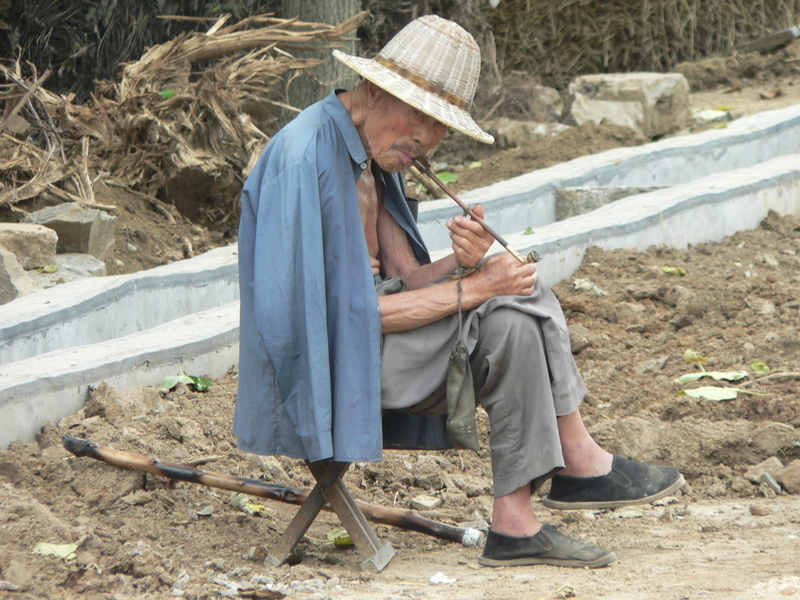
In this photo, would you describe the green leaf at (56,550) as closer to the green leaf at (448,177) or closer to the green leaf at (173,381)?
the green leaf at (173,381)

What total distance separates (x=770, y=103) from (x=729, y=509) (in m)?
8.77

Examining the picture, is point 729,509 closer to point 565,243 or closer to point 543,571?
point 543,571

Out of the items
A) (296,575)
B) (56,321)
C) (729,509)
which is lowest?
(729,509)

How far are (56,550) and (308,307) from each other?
82 centimetres

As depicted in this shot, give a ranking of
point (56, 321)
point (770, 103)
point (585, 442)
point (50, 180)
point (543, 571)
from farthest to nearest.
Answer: point (770, 103) → point (50, 180) → point (56, 321) → point (585, 442) → point (543, 571)

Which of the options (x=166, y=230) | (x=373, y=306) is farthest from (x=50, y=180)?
(x=373, y=306)

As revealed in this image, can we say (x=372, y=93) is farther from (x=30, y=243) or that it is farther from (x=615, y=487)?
(x=30, y=243)

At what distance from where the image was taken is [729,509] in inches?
126

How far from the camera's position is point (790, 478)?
332 centimetres

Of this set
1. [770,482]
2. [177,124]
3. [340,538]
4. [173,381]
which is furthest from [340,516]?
[177,124]

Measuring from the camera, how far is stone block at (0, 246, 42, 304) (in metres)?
4.69

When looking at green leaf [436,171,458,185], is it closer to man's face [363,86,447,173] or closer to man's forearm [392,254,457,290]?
man's forearm [392,254,457,290]

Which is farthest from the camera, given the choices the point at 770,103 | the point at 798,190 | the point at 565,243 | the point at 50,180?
the point at 770,103

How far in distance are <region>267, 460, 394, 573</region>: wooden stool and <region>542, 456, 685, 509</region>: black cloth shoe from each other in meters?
0.53
